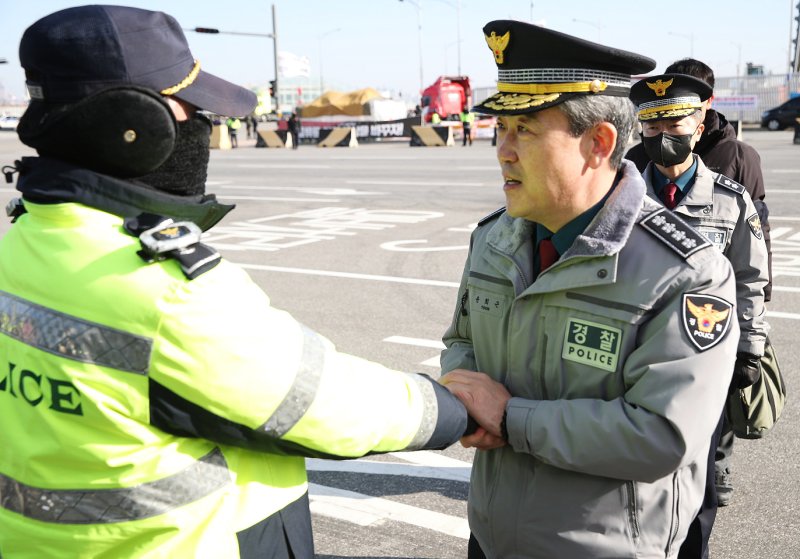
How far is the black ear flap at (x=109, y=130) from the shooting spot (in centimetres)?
166

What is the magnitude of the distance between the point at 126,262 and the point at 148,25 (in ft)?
1.54

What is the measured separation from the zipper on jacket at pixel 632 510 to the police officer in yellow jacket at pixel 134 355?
27.8 inches

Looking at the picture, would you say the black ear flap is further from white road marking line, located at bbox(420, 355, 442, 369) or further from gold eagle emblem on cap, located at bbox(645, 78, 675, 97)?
white road marking line, located at bbox(420, 355, 442, 369)

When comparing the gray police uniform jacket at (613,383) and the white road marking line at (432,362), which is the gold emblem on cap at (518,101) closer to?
the gray police uniform jacket at (613,383)

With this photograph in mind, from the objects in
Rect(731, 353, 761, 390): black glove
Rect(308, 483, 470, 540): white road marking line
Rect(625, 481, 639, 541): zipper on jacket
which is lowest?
Rect(308, 483, 470, 540): white road marking line

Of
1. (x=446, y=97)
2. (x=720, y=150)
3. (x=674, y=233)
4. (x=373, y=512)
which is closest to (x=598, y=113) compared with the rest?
(x=674, y=233)

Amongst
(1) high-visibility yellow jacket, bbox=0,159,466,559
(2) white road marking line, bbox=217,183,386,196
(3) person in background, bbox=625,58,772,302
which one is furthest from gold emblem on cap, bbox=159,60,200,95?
(2) white road marking line, bbox=217,183,386,196

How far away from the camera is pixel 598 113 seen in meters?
2.21

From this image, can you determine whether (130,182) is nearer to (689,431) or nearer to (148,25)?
(148,25)

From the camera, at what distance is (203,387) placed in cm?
157

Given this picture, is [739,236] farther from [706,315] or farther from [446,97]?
[446,97]

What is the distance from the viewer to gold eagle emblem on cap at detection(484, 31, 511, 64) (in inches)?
92.4

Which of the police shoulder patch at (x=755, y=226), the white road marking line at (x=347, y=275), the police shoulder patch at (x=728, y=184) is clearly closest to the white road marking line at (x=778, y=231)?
the white road marking line at (x=347, y=275)

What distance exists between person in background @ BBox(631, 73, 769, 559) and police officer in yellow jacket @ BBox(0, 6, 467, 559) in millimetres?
1848
